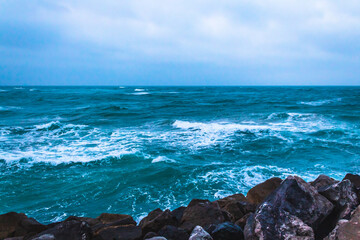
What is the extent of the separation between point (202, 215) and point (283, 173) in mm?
5785

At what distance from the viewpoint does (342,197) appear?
3916 mm

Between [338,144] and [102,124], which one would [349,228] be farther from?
[102,124]

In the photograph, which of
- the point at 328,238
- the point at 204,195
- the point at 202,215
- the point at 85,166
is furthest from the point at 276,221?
the point at 85,166

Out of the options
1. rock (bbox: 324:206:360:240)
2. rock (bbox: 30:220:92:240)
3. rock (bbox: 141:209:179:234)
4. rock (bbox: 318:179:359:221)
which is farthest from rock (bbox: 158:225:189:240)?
rock (bbox: 318:179:359:221)

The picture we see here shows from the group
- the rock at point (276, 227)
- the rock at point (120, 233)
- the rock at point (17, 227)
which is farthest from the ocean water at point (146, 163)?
the rock at point (276, 227)

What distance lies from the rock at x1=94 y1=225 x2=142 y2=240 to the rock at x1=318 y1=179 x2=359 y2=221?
309cm

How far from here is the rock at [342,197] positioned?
12.2 feet

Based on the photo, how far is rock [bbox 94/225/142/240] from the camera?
13.5 ft

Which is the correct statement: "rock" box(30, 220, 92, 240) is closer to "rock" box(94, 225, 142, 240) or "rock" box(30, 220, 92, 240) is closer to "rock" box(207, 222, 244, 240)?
"rock" box(94, 225, 142, 240)

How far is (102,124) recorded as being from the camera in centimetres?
1962

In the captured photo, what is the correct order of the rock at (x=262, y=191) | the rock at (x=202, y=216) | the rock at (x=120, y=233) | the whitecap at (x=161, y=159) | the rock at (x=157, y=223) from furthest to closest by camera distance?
1. the whitecap at (x=161, y=159)
2. the rock at (x=262, y=191)
3. the rock at (x=202, y=216)
4. the rock at (x=157, y=223)
5. the rock at (x=120, y=233)

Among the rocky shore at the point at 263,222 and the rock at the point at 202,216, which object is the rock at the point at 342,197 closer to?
the rocky shore at the point at 263,222

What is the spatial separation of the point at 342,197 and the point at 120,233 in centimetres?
356

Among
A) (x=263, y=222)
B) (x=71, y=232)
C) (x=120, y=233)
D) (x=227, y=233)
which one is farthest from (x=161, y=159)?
(x=263, y=222)
